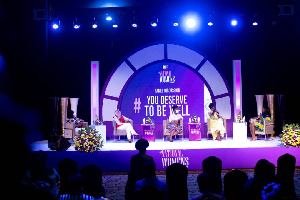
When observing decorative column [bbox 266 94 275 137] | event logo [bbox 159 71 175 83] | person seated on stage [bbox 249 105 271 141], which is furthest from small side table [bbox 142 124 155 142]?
decorative column [bbox 266 94 275 137]

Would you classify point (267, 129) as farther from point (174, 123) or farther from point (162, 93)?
point (162, 93)

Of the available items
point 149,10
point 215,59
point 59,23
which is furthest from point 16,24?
point 215,59

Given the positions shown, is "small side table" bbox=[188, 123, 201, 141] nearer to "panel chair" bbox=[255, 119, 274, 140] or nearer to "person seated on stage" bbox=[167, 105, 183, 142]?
"person seated on stage" bbox=[167, 105, 183, 142]

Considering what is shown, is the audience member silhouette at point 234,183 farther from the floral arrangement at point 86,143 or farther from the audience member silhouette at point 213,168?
the floral arrangement at point 86,143

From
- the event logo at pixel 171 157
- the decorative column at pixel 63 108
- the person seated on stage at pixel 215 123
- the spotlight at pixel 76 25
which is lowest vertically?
the event logo at pixel 171 157

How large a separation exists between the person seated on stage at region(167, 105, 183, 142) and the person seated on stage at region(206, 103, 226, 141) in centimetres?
89

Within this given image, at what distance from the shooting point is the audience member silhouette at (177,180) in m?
3.44

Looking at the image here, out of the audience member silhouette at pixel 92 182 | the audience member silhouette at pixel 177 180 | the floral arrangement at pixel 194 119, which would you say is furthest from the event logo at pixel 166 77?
the audience member silhouette at pixel 92 182

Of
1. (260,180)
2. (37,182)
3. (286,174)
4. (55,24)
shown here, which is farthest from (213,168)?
(55,24)

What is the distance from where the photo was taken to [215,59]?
10.3 metres

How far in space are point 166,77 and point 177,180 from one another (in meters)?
6.93

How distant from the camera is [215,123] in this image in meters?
9.34

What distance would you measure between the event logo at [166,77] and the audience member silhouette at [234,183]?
7.09 m

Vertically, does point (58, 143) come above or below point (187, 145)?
above
